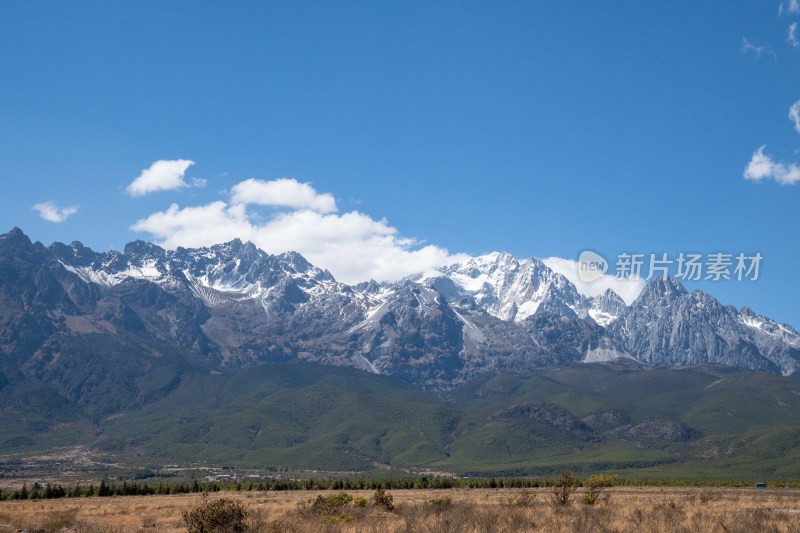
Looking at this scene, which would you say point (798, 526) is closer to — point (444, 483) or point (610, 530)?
point (610, 530)

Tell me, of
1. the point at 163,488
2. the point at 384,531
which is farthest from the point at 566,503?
the point at 163,488

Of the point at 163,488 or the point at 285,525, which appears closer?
the point at 285,525

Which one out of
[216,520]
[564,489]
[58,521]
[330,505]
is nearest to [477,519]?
[564,489]

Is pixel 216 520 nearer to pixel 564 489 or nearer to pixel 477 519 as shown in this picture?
pixel 477 519

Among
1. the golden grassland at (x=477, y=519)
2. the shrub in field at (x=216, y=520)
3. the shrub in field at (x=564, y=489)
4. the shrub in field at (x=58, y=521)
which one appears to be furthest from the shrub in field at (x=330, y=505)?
the shrub in field at (x=58, y=521)

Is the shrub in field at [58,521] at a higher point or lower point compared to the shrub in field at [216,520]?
lower

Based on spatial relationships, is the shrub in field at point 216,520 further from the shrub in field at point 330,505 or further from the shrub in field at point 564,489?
the shrub in field at point 564,489

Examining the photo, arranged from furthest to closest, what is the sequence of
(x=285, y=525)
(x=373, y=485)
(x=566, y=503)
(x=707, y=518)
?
1. (x=373, y=485)
2. (x=566, y=503)
3. (x=707, y=518)
4. (x=285, y=525)

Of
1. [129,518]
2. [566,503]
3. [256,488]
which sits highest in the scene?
[566,503]

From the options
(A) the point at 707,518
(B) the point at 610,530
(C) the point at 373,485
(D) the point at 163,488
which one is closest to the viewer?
(B) the point at 610,530

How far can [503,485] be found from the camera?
146 m

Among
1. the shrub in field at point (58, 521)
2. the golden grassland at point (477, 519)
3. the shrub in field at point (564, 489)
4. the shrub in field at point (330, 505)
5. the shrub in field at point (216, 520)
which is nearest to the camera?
the shrub in field at point (216, 520)

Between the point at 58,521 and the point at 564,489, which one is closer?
the point at 58,521

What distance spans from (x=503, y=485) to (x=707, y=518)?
9834 centimetres
